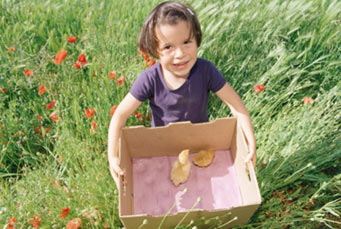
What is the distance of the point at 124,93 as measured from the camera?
5.27ft

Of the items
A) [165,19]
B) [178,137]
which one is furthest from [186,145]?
[165,19]

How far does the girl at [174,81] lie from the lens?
1156 millimetres

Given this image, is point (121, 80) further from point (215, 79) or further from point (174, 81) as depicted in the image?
point (215, 79)

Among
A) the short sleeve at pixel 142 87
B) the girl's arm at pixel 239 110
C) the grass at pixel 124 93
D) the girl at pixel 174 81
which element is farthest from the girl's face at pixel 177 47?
the grass at pixel 124 93

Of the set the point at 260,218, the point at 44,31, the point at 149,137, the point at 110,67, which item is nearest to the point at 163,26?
the point at 149,137

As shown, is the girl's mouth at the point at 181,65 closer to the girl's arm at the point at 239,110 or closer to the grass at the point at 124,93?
the girl's arm at the point at 239,110

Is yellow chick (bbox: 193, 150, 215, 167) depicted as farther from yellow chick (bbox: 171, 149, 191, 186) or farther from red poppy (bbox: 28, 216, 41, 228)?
red poppy (bbox: 28, 216, 41, 228)

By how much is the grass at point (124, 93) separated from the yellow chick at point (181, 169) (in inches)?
10.6

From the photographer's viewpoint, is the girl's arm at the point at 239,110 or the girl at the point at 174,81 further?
the girl's arm at the point at 239,110

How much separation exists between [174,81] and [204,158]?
0.37m

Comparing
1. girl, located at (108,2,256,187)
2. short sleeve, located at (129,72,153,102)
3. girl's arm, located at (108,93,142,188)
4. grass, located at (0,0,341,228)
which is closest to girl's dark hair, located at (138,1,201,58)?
girl, located at (108,2,256,187)

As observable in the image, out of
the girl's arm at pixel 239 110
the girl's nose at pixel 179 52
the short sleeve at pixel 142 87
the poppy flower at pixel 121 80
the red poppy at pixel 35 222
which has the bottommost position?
the red poppy at pixel 35 222

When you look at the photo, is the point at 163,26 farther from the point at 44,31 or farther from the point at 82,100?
the point at 44,31

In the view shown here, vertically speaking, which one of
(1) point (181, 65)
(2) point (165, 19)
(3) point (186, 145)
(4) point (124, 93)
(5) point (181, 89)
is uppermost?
(2) point (165, 19)
